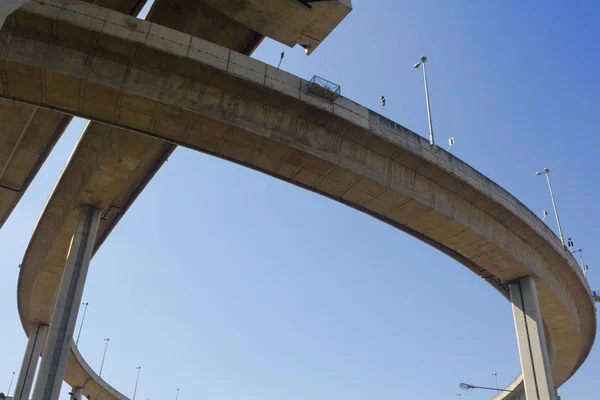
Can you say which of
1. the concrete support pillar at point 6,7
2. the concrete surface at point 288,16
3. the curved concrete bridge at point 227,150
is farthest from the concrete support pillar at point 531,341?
the concrete support pillar at point 6,7

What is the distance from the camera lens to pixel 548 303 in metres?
28.7

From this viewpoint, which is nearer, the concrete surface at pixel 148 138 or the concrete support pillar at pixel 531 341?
the concrete surface at pixel 148 138

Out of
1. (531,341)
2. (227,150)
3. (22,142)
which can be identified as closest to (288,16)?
(227,150)

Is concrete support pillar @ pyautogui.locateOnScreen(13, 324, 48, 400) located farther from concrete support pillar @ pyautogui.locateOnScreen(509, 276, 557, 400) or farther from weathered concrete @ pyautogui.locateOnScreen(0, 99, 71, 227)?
concrete support pillar @ pyautogui.locateOnScreen(509, 276, 557, 400)

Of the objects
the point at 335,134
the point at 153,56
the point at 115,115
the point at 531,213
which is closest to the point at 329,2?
the point at 335,134

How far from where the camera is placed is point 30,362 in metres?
39.2

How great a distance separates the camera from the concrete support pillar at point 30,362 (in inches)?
1465

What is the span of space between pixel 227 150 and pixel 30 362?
95.6 feet

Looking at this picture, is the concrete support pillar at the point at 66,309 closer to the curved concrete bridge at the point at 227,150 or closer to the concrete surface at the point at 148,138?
the curved concrete bridge at the point at 227,150

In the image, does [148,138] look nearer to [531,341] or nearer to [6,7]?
[6,7]

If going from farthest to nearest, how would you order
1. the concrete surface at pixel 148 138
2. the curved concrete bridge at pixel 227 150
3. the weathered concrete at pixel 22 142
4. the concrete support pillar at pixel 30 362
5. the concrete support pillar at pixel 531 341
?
1. the concrete support pillar at pixel 30 362
2. the concrete support pillar at pixel 531 341
3. the weathered concrete at pixel 22 142
4. the concrete surface at pixel 148 138
5. the curved concrete bridge at pixel 227 150

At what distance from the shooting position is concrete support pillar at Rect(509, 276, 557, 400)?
79.0 ft

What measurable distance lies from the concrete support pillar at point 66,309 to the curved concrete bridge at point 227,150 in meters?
0.05

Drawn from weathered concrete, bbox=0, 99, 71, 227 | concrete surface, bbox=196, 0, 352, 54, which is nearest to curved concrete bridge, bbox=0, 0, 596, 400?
weathered concrete, bbox=0, 99, 71, 227
